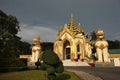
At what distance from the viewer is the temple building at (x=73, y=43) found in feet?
149

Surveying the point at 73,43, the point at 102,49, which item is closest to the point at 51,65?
the point at 102,49

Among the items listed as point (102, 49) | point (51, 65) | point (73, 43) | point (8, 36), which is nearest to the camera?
point (51, 65)

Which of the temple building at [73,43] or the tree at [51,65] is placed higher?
the temple building at [73,43]

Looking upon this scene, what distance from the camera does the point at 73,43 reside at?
45969 mm

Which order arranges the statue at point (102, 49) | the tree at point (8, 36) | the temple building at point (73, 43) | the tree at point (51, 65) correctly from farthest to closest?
the temple building at point (73, 43), the statue at point (102, 49), the tree at point (8, 36), the tree at point (51, 65)

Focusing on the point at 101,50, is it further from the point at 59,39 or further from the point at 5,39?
the point at 5,39

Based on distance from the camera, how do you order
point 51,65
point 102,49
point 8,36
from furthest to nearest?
point 102,49
point 8,36
point 51,65

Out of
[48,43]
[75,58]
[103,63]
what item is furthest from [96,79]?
[48,43]

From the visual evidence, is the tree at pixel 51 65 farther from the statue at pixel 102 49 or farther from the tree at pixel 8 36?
the statue at pixel 102 49

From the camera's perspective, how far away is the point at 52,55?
12359mm

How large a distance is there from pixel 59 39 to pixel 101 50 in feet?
47.0

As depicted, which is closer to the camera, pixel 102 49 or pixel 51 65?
pixel 51 65

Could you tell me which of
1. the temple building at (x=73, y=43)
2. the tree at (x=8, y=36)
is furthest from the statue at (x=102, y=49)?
the tree at (x=8, y=36)

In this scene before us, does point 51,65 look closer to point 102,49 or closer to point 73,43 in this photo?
point 102,49
